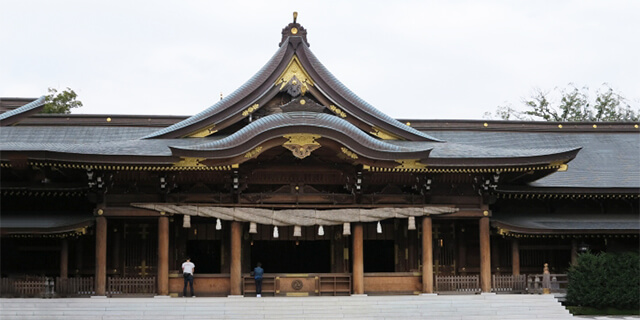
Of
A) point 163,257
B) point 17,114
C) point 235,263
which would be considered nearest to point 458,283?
point 235,263

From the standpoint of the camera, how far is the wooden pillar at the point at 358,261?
21.8 metres

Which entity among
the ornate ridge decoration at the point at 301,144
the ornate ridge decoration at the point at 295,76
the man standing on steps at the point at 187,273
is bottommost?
the man standing on steps at the point at 187,273

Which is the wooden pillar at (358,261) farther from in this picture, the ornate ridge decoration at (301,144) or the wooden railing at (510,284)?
the wooden railing at (510,284)

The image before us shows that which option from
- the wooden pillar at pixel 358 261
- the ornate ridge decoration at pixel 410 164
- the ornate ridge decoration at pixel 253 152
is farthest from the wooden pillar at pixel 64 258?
the ornate ridge decoration at pixel 410 164

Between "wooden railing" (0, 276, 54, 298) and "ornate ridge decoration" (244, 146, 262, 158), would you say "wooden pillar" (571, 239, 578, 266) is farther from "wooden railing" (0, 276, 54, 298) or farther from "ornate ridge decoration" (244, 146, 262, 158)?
"wooden railing" (0, 276, 54, 298)

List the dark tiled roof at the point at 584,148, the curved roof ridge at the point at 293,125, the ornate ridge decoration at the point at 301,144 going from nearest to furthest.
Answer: the curved roof ridge at the point at 293,125 < the ornate ridge decoration at the point at 301,144 < the dark tiled roof at the point at 584,148

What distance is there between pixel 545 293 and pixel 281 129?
9.12m

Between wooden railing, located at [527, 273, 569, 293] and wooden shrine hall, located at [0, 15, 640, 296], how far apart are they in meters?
0.57

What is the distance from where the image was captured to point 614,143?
1158 inches

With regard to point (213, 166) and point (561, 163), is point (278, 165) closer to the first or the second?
point (213, 166)

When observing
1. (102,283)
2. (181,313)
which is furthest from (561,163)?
(102,283)

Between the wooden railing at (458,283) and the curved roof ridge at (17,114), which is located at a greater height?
the curved roof ridge at (17,114)

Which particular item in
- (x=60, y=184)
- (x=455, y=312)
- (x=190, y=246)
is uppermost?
(x=60, y=184)

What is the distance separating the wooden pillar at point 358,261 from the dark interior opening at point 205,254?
460 cm
